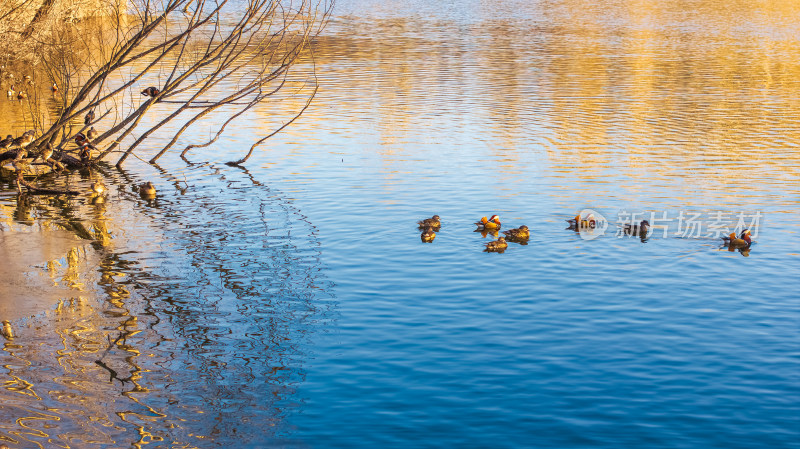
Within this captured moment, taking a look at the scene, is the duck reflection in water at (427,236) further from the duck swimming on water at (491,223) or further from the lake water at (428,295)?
the duck swimming on water at (491,223)

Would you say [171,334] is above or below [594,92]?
below

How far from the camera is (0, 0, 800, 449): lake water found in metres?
12.1

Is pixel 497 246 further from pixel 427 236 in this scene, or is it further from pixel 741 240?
pixel 741 240

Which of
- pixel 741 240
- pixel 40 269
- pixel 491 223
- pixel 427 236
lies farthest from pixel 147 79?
pixel 741 240

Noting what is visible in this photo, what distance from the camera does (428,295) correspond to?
16984mm

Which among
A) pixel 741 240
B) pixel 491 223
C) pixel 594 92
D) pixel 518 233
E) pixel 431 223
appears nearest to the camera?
pixel 741 240

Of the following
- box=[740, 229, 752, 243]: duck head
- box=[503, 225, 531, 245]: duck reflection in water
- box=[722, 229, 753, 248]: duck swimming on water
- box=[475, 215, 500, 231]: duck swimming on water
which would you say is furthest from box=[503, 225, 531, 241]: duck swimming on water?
box=[740, 229, 752, 243]: duck head

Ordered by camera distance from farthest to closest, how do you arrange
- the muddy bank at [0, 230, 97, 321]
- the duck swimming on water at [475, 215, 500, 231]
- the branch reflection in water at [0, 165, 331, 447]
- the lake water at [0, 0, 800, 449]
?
the duck swimming on water at [475, 215, 500, 231] → the muddy bank at [0, 230, 97, 321] → the lake water at [0, 0, 800, 449] → the branch reflection in water at [0, 165, 331, 447]

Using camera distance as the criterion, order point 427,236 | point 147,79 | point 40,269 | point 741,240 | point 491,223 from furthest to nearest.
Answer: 1. point 147,79
2. point 491,223
3. point 427,236
4. point 741,240
5. point 40,269

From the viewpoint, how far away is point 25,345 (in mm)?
14070

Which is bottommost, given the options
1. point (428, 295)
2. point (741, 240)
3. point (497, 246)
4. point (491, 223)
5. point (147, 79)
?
point (428, 295)

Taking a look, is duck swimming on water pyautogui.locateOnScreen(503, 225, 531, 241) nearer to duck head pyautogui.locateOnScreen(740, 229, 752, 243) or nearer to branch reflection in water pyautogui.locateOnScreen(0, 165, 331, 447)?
branch reflection in water pyautogui.locateOnScreen(0, 165, 331, 447)

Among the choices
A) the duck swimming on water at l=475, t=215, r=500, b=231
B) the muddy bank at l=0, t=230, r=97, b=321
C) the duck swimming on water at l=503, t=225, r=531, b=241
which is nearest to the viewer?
the muddy bank at l=0, t=230, r=97, b=321

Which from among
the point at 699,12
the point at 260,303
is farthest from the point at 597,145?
the point at 699,12
